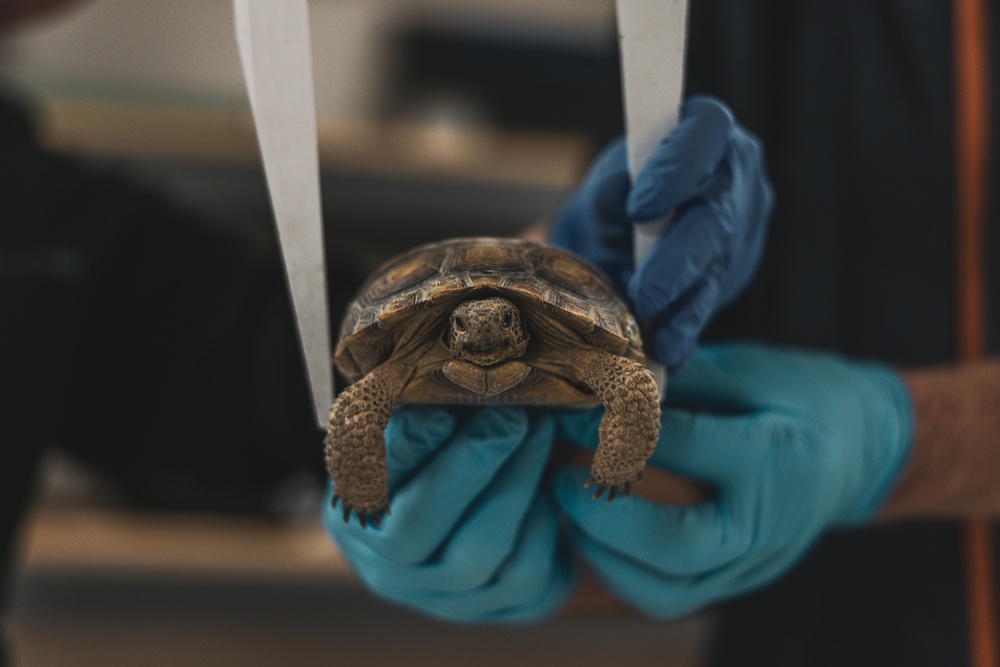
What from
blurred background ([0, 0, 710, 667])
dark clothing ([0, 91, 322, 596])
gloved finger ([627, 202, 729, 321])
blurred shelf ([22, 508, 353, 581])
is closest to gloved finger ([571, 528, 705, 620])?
gloved finger ([627, 202, 729, 321])

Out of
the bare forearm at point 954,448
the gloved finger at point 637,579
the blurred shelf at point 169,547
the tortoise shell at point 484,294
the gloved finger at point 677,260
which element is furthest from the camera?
the blurred shelf at point 169,547

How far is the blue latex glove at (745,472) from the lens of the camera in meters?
0.94

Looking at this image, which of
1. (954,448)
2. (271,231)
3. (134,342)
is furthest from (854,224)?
(271,231)

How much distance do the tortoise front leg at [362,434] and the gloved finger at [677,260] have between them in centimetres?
34

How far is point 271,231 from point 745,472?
6.40 ft

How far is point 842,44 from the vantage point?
1455 millimetres

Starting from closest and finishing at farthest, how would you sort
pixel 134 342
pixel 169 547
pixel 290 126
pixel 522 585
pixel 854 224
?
1. pixel 290 126
2. pixel 522 585
3. pixel 854 224
4. pixel 134 342
5. pixel 169 547

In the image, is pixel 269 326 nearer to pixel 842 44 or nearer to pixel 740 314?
pixel 740 314

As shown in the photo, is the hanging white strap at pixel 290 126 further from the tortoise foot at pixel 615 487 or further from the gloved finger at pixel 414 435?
the tortoise foot at pixel 615 487

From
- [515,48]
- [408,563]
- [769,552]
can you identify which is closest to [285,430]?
[408,563]

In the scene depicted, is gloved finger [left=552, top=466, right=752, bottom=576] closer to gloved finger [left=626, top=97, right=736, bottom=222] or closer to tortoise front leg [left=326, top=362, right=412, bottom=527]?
tortoise front leg [left=326, top=362, right=412, bottom=527]

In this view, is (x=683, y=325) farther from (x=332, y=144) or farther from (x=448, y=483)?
(x=332, y=144)

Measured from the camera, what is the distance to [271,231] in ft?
7.96

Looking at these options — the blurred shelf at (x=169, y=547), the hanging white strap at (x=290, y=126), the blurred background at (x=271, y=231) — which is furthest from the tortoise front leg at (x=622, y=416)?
the blurred shelf at (x=169, y=547)
